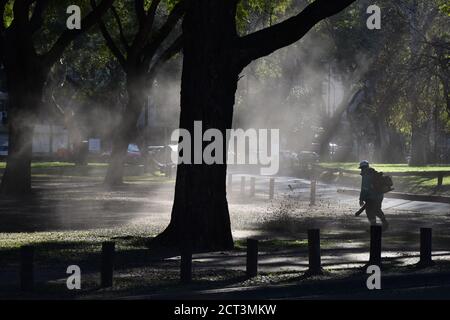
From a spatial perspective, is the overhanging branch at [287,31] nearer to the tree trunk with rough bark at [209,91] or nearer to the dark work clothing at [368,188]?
the tree trunk with rough bark at [209,91]

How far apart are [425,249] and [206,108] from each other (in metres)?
4.75

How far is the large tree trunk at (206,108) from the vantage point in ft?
60.0

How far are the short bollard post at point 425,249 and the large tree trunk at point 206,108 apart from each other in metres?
4.04

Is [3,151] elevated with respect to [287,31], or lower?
lower

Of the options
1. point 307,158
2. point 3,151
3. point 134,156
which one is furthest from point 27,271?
point 3,151

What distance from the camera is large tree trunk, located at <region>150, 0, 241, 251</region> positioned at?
1830cm

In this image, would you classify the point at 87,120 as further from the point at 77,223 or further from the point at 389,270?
the point at 389,270

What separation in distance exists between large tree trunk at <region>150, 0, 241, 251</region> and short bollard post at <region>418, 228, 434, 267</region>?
4042mm

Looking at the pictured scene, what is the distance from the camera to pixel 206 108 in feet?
60.1

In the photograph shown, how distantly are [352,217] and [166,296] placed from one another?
17042mm

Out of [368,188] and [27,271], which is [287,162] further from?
[27,271]

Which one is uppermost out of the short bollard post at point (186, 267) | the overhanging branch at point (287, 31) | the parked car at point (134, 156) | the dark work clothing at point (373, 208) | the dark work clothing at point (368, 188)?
the overhanging branch at point (287, 31)

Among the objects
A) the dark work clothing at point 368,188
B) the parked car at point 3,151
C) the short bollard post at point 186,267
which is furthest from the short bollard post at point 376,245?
the parked car at point 3,151

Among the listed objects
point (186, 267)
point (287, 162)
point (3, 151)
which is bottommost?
point (186, 267)
